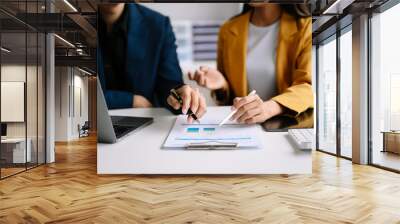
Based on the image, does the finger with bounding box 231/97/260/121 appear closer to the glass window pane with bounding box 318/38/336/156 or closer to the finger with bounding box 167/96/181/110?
the finger with bounding box 167/96/181/110

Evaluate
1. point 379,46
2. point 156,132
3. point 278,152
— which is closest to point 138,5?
point 156,132

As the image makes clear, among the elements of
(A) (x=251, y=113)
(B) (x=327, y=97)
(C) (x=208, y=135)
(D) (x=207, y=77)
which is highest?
(D) (x=207, y=77)

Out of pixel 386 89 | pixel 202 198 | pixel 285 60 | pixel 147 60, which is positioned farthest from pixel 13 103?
pixel 386 89

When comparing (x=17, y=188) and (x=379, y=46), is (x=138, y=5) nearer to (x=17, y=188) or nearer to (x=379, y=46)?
(x=17, y=188)

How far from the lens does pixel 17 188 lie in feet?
16.6

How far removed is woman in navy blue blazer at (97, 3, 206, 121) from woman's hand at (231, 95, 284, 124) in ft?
1.74

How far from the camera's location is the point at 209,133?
5.49m

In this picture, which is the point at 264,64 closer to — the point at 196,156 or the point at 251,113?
the point at 251,113

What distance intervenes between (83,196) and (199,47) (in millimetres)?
2461

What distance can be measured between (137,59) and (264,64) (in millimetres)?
1794

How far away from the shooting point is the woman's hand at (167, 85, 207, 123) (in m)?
5.43

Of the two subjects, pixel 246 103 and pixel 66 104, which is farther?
pixel 66 104

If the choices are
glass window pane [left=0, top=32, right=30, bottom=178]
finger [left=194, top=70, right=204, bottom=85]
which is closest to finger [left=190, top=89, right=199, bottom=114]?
finger [left=194, top=70, right=204, bottom=85]

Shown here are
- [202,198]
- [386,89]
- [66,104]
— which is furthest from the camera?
[66,104]
